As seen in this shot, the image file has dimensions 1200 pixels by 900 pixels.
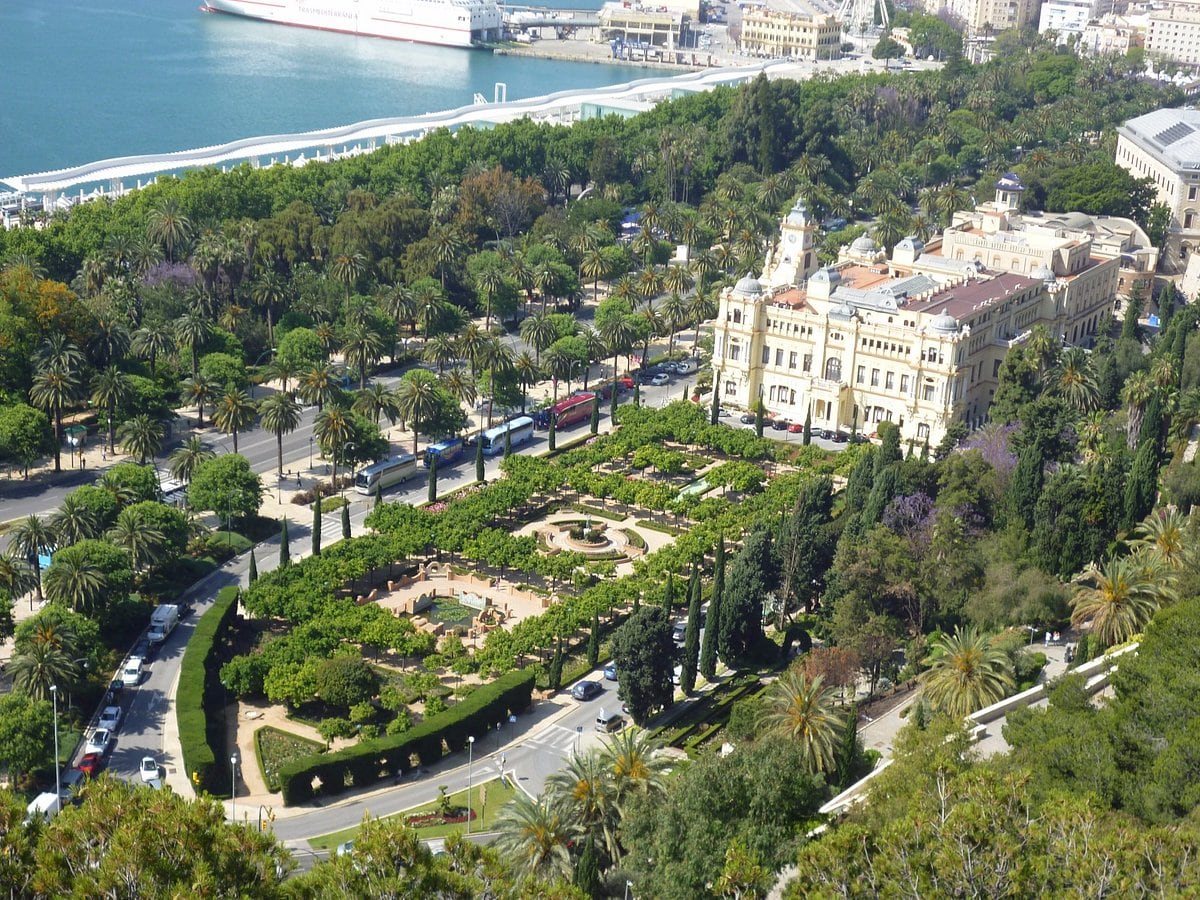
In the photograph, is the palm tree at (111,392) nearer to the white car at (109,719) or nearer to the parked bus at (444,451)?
the parked bus at (444,451)

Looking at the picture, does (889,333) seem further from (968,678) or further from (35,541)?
(35,541)

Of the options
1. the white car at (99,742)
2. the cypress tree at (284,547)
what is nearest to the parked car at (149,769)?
the white car at (99,742)

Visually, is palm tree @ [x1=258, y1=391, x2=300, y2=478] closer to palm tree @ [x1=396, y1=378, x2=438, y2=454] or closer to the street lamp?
palm tree @ [x1=396, y1=378, x2=438, y2=454]

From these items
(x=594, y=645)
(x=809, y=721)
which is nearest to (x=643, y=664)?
(x=594, y=645)

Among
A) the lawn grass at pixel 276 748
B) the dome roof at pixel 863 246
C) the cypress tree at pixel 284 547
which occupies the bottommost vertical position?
the lawn grass at pixel 276 748

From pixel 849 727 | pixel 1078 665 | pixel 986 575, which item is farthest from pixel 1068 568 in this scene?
pixel 849 727

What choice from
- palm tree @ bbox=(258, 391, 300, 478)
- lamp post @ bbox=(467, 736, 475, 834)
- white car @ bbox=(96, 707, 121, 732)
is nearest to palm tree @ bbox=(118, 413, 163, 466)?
palm tree @ bbox=(258, 391, 300, 478)
